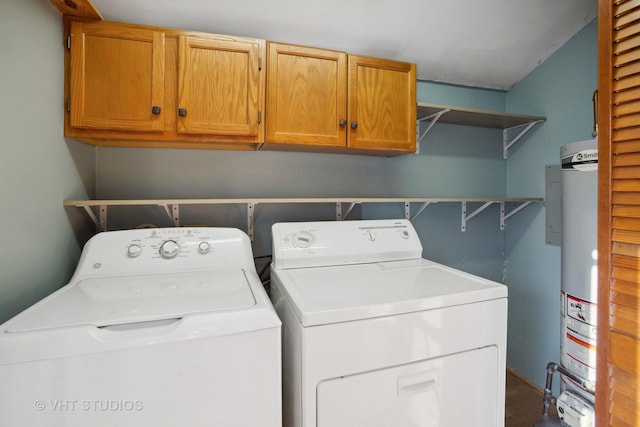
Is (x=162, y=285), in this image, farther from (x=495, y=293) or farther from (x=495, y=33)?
(x=495, y=33)

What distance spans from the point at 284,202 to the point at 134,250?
2.56 feet

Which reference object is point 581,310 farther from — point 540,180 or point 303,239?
point 303,239

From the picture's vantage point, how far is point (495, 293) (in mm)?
1154

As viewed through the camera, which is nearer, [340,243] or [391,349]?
[391,349]

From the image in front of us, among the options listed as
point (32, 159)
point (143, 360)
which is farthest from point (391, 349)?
point (32, 159)

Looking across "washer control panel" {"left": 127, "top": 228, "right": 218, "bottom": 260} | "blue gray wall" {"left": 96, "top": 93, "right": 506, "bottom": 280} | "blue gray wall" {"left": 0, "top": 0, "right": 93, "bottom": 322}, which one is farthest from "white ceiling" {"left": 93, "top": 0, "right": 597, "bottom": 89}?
"washer control panel" {"left": 127, "top": 228, "right": 218, "bottom": 260}

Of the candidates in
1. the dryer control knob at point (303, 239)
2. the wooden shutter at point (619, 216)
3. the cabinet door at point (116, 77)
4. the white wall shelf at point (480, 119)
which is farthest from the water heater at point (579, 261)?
the cabinet door at point (116, 77)

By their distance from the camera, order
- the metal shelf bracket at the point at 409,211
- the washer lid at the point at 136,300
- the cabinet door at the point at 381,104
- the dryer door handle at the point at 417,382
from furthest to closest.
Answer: the metal shelf bracket at the point at 409,211, the cabinet door at the point at 381,104, the dryer door handle at the point at 417,382, the washer lid at the point at 136,300

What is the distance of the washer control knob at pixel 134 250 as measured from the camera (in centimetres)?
128

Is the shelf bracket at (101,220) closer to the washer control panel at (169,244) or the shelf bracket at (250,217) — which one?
the washer control panel at (169,244)

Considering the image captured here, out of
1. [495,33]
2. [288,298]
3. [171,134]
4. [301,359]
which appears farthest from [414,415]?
[495,33]

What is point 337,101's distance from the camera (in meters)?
1.56

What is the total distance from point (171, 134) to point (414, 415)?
4.98 ft

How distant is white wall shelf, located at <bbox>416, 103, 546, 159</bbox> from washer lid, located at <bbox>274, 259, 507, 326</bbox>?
100 centimetres
